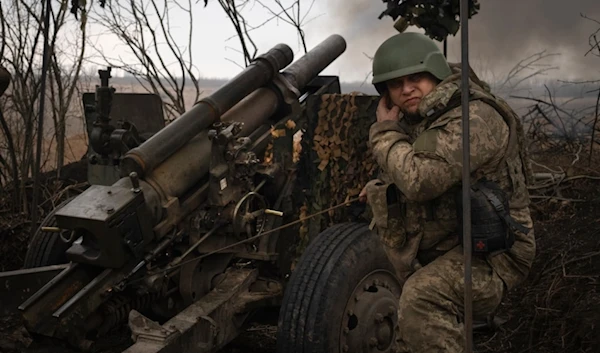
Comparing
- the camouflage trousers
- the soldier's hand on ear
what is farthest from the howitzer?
the camouflage trousers

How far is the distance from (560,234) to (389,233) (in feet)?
9.66

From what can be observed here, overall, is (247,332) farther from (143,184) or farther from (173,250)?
(143,184)

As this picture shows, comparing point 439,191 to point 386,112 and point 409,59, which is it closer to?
point 386,112

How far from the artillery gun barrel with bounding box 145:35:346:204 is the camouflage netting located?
0.31 metres

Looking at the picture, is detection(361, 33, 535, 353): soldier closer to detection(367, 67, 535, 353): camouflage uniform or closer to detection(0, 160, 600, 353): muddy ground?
detection(367, 67, 535, 353): camouflage uniform

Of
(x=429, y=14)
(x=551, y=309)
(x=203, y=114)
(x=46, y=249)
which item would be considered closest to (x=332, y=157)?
(x=203, y=114)

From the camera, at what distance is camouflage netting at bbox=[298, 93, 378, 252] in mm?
4473

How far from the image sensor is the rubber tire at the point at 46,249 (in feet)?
15.9

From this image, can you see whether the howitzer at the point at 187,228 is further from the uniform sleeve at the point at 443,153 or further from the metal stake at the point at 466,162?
the metal stake at the point at 466,162

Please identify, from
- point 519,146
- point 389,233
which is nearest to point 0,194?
point 389,233

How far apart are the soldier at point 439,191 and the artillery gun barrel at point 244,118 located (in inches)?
44.5

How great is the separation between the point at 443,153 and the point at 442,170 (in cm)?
7

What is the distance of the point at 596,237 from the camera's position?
5.24 m

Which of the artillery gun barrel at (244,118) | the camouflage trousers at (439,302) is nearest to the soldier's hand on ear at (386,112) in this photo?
the camouflage trousers at (439,302)
